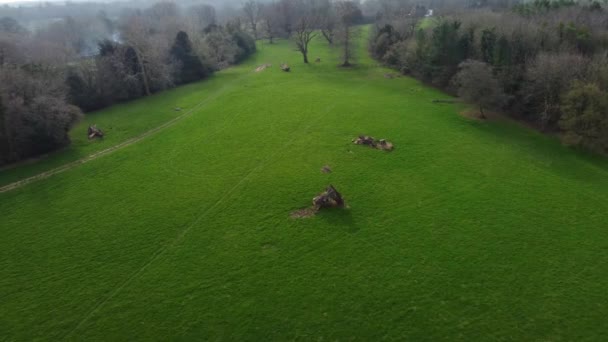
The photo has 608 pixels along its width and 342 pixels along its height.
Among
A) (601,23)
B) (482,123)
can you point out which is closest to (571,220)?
(482,123)

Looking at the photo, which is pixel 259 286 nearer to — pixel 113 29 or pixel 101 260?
pixel 101 260

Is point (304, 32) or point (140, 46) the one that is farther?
point (304, 32)

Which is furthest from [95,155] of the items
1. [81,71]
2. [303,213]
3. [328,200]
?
[328,200]

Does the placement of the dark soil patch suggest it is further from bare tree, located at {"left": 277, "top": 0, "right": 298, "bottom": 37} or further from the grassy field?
bare tree, located at {"left": 277, "top": 0, "right": 298, "bottom": 37}

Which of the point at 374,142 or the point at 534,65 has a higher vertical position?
the point at 534,65

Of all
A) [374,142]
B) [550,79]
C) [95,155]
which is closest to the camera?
[95,155]

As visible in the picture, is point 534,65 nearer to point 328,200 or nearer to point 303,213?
point 328,200
